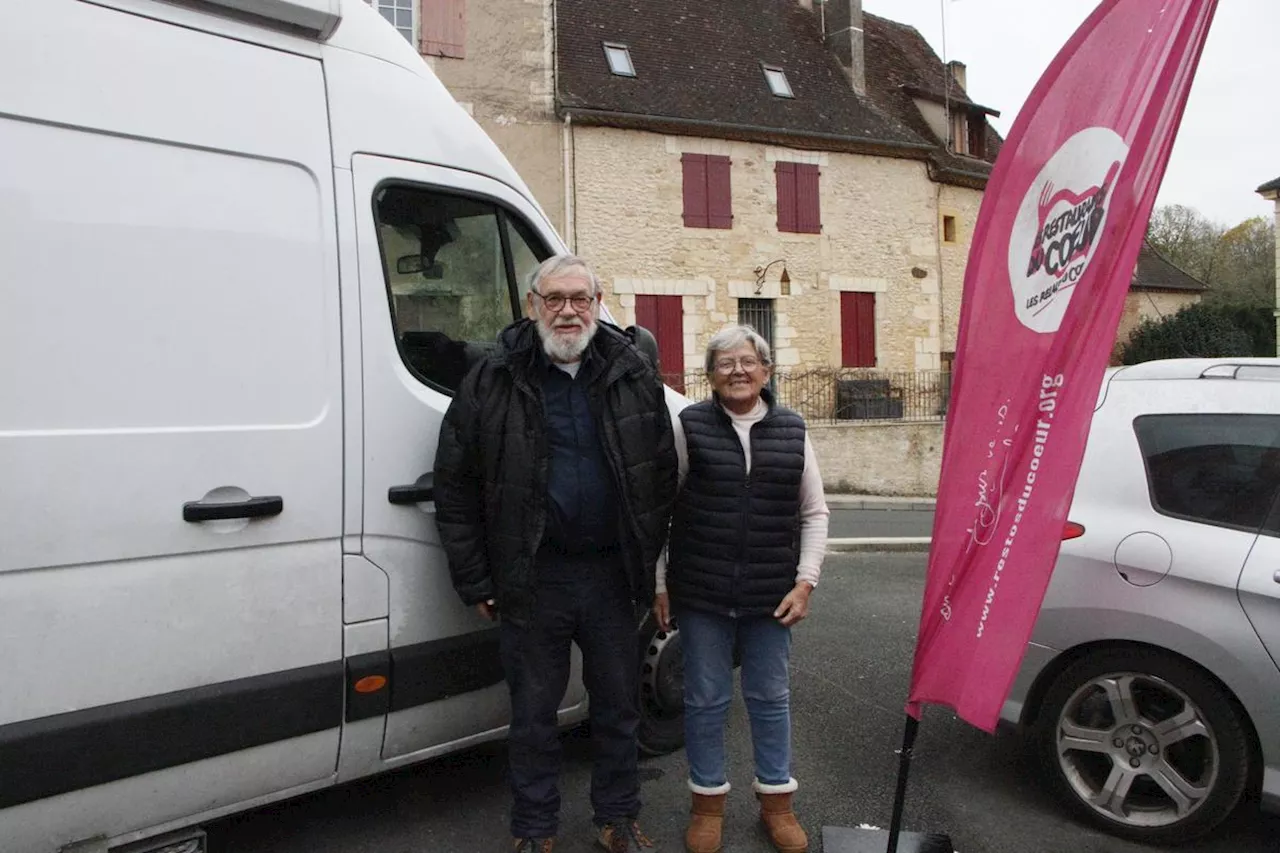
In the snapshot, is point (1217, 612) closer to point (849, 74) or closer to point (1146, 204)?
point (1146, 204)

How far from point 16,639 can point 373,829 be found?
1.52 m

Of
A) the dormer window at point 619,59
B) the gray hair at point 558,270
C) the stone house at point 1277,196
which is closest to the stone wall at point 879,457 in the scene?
the dormer window at point 619,59

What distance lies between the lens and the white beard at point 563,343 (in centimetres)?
281

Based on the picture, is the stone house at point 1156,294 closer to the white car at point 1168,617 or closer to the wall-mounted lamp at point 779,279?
the wall-mounted lamp at point 779,279

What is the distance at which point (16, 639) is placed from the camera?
2.13m

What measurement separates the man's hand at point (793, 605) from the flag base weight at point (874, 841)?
0.78 metres

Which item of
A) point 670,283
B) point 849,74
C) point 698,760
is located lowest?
point 698,760

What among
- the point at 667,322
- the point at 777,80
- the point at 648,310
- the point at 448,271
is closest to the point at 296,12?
the point at 448,271

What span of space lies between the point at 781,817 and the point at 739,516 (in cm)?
105

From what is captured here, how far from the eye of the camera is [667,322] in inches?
796

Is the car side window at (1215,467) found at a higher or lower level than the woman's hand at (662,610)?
higher

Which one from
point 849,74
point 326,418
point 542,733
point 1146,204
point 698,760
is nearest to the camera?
point 1146,204

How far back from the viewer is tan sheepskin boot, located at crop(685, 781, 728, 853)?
3039mm

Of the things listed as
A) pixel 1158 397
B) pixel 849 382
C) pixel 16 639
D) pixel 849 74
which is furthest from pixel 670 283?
pixel 16 639
